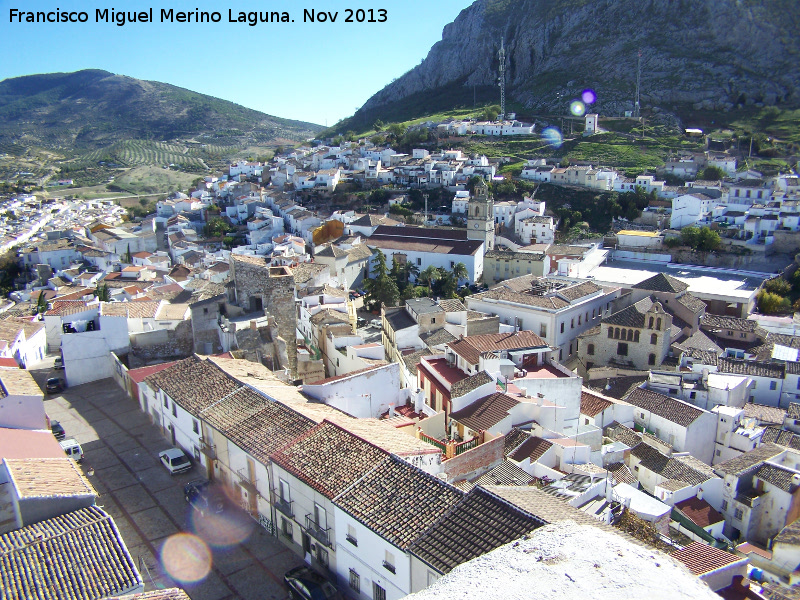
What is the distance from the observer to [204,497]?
11789 mm

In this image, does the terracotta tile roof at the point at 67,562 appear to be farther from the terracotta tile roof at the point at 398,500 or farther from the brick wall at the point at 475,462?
the brick wall at the point at 475,462

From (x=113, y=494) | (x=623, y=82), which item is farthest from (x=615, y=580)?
(x=623, y=82)

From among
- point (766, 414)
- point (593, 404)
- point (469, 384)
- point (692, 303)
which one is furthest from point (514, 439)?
point (692, 303)

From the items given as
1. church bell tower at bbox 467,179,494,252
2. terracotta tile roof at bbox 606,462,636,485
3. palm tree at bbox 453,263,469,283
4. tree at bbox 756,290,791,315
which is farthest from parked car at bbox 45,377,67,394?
tree at bbox 756,290,791,315

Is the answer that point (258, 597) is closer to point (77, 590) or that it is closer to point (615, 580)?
point (77, 590)

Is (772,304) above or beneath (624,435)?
above

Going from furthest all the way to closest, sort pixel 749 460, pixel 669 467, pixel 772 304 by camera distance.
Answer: pixel 772 304 < pixel 749 460 < pixel 669 467

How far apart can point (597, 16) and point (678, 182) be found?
149ft

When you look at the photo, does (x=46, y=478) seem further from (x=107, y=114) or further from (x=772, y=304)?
(x=107, y=114)

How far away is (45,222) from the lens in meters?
65.1

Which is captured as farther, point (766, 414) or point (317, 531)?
point (766, 414)

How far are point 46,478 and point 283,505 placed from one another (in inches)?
163

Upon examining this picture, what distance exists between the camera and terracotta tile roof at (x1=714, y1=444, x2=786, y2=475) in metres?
18.1

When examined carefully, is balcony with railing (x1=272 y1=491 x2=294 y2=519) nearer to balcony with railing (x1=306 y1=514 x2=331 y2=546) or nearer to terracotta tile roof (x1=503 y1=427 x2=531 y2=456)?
balcony with railing (x1=306 y1=514 x2=331 y2=546)
